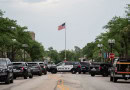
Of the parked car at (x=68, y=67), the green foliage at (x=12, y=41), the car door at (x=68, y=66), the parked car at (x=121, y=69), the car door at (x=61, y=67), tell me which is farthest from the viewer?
the green foliage at (x=12, y=41)

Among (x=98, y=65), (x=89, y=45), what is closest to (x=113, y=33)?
(x=98, y=65)

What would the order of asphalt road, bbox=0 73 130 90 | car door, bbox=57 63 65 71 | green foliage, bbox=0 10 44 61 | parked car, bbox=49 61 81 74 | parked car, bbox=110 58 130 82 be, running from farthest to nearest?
green foliage, bbox=0 10 44 61 < car door, bbox=57 63 65 71 < parked car, bbox=49 61 81 74 < parked car, bbox=110 58 130 82 < asphalt road, bbox=0 73 130 90

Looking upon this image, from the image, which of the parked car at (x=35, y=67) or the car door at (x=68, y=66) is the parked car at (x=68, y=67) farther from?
the parked car at (x=35, y=67)

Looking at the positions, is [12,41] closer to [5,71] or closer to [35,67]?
[35,67]

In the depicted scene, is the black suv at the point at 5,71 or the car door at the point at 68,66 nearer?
the black suv at the point at 5,71

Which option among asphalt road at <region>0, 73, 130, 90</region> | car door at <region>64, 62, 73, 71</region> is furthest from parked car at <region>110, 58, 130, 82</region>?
car door at <region>64, 62, 73, 71</region>

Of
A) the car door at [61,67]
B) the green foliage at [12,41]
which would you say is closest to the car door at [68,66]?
the car door at [61,67]

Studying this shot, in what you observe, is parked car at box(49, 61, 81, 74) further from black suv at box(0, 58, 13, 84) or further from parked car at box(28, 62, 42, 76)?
black suv at box(0, 58, 13, 84)

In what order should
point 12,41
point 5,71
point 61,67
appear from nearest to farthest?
point 5,71, point 61,67, point 12,41

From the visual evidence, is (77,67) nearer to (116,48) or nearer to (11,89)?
(116,48)

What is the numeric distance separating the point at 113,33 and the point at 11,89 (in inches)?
2334

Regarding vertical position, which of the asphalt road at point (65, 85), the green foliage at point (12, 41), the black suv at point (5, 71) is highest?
the green foliage at point (12, 41)

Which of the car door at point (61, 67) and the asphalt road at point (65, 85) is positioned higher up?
the car door at point (61, 67)

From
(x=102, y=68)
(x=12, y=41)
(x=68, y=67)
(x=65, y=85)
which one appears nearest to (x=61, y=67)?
(x=68, y=67)
